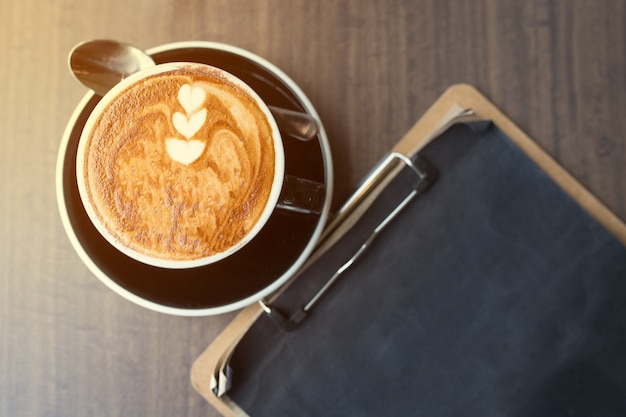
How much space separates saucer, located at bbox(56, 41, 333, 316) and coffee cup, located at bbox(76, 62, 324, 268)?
0.09 m

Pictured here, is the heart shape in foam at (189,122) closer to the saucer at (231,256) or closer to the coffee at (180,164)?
the coffee at (180,164)

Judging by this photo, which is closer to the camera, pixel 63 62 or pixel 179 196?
pixel 179 196

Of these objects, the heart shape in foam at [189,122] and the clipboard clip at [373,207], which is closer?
the heart shape in foam at [189,122]

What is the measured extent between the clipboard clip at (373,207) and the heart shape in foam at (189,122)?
182mm

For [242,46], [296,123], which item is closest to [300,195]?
[296,123]

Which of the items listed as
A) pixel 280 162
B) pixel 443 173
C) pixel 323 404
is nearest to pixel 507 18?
pixel 443 173

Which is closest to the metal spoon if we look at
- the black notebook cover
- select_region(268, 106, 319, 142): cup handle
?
select_region(268, 106, 319, 142): cup handle

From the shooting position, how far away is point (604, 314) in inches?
20.9

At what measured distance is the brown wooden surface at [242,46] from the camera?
22.5 inches

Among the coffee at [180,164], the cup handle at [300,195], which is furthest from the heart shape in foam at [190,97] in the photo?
the cup handle at [300,195]

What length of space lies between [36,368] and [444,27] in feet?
1.97

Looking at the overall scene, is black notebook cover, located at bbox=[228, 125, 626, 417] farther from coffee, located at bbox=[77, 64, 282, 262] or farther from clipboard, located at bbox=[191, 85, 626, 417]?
coffee, located at bbox=[77, 64, 282, 262]

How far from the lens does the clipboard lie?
0.54 metres

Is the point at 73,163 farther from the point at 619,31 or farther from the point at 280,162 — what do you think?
the point at 619,31
